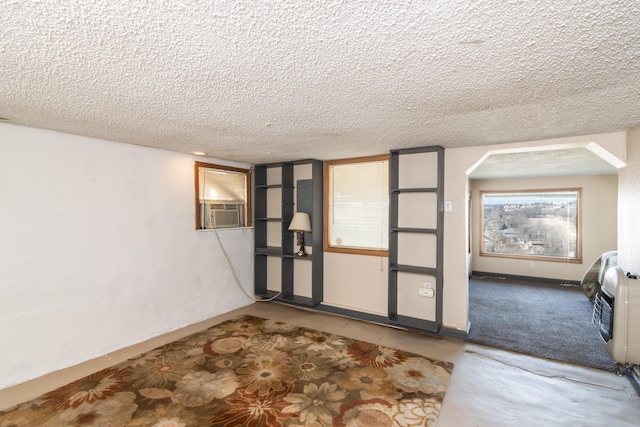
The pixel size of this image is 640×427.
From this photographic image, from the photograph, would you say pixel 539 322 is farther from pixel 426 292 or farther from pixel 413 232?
pixel 413 232

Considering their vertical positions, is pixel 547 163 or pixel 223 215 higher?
pixel 547 163

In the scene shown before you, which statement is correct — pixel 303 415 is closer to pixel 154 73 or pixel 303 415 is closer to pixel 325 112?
pixel 325 112

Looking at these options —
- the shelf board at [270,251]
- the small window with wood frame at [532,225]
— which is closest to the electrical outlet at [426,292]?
the shelf board at [270,251]

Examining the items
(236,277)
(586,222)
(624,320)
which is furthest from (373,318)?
(586,222)

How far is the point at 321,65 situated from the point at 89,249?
2.97 metres

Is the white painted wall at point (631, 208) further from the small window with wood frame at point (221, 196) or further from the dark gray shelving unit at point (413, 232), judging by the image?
the small window with wood frame at point (221, 196)

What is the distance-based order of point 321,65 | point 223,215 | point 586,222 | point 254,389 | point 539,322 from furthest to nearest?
point 586,222 < point 223,215 < point 539,322 < point 254,389 < point 321,65

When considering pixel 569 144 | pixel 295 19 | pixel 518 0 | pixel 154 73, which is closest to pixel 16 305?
pixel 154 73

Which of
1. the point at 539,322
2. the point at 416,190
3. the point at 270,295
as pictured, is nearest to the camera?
the point at 416,190

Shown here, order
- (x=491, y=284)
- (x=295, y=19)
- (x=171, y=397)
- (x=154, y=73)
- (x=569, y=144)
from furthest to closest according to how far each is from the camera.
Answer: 1. (x=491, y=284)
2. (x=569, y=144)
3. (x=171, y=397)
4. (x=154, y=73)
5. (x=295, y=19)

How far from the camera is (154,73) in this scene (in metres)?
1.55

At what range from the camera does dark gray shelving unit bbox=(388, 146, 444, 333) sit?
3402 millimetres

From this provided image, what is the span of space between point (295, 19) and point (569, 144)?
10.4 feet

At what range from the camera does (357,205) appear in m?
4.20
